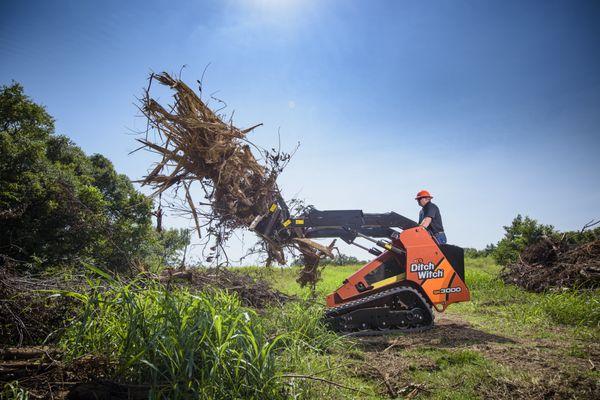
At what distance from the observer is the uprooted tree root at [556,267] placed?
9.26 m

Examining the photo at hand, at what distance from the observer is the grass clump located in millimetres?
2516

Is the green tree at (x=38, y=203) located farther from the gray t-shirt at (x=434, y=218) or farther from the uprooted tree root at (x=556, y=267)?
the uprooted tree root at (x=556, y=267)

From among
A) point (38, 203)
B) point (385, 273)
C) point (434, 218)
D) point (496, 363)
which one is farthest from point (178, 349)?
point (38, 203)

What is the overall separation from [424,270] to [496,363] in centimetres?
243

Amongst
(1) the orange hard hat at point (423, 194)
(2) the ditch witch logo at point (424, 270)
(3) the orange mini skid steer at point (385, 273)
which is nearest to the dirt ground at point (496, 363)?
(3) the orange mini skid steer at point (385, 273)

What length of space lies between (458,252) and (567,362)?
9.28ft

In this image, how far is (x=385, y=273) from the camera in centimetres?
661

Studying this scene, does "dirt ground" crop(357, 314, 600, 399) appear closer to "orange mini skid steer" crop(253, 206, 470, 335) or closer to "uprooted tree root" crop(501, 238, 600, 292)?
"orange mini skid steer" crop(253, 206, 470, 335)

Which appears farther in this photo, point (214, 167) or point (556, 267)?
point (556, 267)

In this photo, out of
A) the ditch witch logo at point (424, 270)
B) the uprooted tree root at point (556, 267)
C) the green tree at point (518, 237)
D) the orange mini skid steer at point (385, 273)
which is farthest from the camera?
the green tree at point (518, 237)

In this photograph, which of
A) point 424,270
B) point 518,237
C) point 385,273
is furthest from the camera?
point 518,237

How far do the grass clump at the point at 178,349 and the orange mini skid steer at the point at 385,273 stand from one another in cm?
331

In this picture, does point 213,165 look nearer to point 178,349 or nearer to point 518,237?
point 178,349

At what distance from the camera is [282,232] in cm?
679
